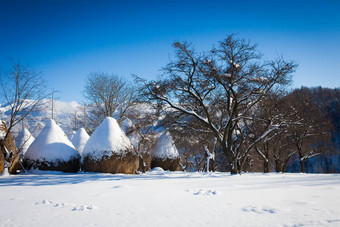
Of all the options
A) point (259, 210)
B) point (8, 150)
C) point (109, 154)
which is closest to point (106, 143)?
point (109, 154)

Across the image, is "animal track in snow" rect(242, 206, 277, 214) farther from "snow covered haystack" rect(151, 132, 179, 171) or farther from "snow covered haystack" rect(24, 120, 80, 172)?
"snow covered haystack" rect(151, 132, 179, 171)

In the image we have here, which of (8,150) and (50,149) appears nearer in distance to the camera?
(8,150)

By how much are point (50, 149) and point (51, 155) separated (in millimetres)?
338

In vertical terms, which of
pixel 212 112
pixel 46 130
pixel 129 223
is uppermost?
pixel 212 112

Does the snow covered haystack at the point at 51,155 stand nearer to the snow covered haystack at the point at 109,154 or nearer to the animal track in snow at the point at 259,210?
the snow covered haystack at the point at 109,154

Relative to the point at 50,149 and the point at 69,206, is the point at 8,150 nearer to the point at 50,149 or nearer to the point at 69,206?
the point at 50,149

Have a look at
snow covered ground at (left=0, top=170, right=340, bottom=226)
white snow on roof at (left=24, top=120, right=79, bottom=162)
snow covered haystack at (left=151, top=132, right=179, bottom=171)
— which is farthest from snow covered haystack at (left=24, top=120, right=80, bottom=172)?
snow covered haystack at (left=151, top=132, right=179, bottom=171)

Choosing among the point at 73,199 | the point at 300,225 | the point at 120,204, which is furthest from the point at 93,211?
the point at 300,225

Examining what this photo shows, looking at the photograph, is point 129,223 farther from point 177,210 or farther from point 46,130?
point 46,130

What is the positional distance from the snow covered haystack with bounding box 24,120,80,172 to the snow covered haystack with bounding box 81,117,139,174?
801mm

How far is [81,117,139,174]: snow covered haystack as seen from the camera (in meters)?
12.8

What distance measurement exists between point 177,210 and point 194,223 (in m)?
0.84

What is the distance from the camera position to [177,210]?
425 centimetres

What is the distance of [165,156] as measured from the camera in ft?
Answer: 70.2
